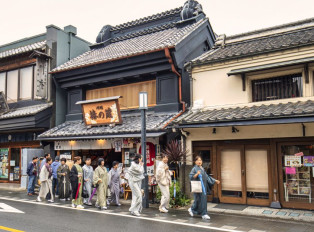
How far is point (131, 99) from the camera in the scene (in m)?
15.2

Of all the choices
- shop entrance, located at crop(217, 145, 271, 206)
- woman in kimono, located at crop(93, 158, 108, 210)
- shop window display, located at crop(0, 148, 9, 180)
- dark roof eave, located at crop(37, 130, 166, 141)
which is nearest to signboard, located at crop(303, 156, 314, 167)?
shop entrance, located at crop(217, 145, 271, 206)

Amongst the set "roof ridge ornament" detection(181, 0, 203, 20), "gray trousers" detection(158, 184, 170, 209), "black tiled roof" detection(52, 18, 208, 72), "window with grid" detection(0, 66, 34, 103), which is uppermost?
"roof ridge ornament" detection(181, 0, 203, 20)

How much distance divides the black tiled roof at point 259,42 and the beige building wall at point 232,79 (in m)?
0.26

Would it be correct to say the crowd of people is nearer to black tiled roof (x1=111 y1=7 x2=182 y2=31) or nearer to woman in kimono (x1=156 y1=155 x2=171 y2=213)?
woman in kimono (x1=156 y1=155 x2=171 y2=213)

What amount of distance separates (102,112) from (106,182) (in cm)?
469

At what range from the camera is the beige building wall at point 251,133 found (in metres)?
10.0

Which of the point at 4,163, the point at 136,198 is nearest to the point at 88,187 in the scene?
the point at 136,198

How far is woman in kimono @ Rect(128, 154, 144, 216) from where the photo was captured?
964 cm

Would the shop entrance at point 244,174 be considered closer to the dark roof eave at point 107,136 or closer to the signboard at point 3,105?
the dark roof eave at point 107,136

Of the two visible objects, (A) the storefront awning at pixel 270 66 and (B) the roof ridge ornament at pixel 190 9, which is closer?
(A) the storefront awning at pixel 270 66

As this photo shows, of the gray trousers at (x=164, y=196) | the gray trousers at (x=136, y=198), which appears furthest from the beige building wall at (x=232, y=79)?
the gray trousers at (x=136, y=198)

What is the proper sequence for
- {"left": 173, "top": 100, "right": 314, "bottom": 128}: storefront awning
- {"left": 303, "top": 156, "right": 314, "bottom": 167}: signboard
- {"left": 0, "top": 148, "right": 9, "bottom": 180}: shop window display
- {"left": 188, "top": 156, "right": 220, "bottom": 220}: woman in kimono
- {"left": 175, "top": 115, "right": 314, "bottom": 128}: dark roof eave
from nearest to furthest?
{"left": 175, "top": 115, "right": 314, "bottom": 128}: dark roof eave
{"left": 173, "top": 100, "right": 314, "bottom": 128}: storefront awning
{"left": 188, "top": 156, "right": 220, "bottom": 220}: woman in kimono
{"left": 303, "top": 156, "right": 314, "bottom": 167}: signboard
{"left": 0, "top": 148, "right": 9, "bottom": 180}: shop window display

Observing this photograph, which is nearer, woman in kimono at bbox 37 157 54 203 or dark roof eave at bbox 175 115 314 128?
dark roof eave at bbox 175 115 314 128

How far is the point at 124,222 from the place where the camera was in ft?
27.8
